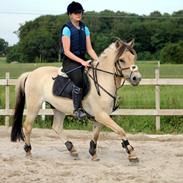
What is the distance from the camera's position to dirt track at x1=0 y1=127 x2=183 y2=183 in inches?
230

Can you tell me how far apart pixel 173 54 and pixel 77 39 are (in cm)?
5556

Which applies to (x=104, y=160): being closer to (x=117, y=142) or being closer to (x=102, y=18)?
(x=117, y=142)

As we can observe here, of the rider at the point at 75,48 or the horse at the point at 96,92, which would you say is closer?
the horse at the point at 96,92

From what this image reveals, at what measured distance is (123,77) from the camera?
698cm

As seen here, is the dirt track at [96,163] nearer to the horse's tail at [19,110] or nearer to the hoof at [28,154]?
the hoof at [28,154]

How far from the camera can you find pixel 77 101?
7.05 meters

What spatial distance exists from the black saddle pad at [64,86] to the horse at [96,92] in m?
0.07

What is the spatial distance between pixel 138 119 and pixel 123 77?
180 inches

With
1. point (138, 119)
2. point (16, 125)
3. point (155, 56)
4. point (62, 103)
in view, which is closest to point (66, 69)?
point (62, 103)

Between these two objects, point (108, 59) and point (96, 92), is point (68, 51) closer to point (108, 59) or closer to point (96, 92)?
point (108, 59)

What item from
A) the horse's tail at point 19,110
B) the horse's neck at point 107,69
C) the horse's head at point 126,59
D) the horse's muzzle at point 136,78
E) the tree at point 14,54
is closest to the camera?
the horse's muzzle at point 136,78

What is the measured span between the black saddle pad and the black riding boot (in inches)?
3.6

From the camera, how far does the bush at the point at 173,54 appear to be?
59844mm

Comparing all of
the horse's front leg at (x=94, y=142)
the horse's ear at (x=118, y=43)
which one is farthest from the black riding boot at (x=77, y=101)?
the horse's ear at (x=118, y=43)
